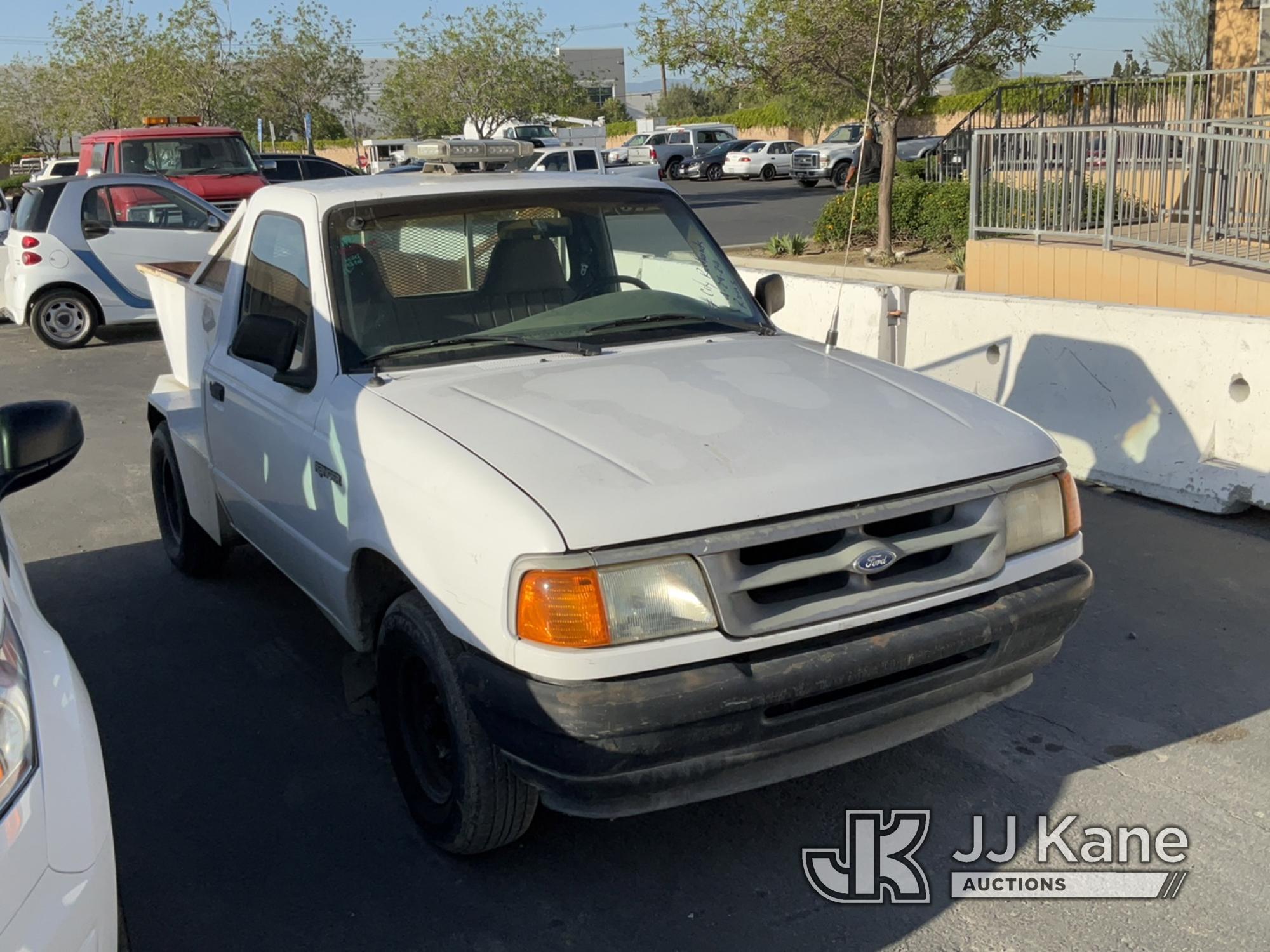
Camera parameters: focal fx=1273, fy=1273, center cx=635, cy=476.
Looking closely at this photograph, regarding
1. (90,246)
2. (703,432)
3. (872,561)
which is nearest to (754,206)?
(90,246)

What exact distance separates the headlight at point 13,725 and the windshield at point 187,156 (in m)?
16.7

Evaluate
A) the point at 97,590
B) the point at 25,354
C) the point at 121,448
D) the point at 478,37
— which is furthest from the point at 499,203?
the point at 478,37

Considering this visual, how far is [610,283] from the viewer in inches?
182

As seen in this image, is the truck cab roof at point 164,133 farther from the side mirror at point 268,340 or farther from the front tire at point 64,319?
the side mirror at point 268,340

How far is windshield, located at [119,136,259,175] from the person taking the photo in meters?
17.5

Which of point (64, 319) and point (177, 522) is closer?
point (177, 522)

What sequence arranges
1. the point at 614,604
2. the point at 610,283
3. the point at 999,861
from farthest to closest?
the point at 610,283 < the point at 999,861 < the point at 614,604

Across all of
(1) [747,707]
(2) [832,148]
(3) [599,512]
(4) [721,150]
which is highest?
(4) [721,150]

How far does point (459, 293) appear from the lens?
4316 millimetres

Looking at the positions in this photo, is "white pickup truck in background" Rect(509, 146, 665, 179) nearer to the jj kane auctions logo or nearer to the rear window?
the rear window

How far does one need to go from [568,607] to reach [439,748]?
917 millimetres

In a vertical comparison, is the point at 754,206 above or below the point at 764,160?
below

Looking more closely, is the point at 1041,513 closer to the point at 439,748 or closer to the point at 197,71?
the point at 439,748

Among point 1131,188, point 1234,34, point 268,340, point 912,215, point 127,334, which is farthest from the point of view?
point 912,215
